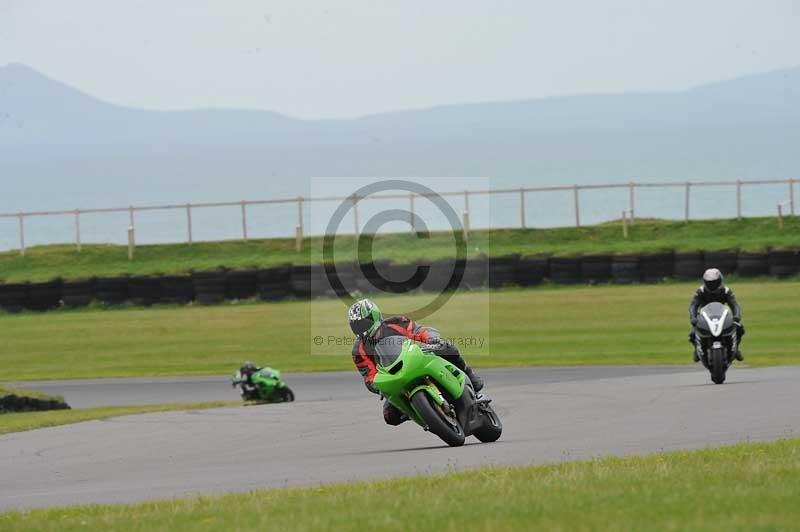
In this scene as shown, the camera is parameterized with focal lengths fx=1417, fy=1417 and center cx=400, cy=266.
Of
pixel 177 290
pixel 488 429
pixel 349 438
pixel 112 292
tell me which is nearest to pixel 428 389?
pixel 488 429

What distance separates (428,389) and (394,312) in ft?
72.2

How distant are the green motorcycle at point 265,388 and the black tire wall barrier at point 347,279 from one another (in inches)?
619

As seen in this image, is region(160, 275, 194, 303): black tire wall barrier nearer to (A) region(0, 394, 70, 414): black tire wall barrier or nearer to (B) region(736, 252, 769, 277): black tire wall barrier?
(B) region(736, 252, 769, 277): black tire wall barrier

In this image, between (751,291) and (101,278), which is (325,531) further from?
(101,278)

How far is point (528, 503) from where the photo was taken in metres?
8.15

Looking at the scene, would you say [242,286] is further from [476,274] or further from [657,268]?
[657,268]

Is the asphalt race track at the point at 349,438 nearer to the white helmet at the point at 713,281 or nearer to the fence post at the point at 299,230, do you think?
the white helmet at the point at 713,281

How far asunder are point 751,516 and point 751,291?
28.4 m

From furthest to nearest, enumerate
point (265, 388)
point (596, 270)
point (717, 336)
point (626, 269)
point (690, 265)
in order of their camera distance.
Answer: point (596, 270) → point (626, 269) → point (690, 265) → point (265, 388) → point (717, 336)

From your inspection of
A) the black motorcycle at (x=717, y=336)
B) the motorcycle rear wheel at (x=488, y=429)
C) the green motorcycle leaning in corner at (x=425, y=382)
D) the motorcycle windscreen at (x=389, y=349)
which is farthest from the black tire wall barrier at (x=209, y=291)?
the motorcycle windscreen at (x=389, y=349)

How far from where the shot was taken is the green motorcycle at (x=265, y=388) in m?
21.7

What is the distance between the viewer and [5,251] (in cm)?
4784

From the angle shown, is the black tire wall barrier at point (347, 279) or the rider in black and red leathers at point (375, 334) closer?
the rider in black and red leathers at point (375, 334)

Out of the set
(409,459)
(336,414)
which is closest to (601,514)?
(409,459)
